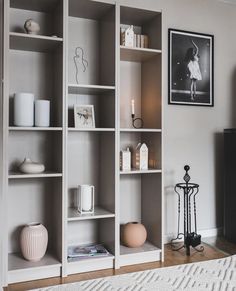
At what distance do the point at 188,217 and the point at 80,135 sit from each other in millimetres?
1366

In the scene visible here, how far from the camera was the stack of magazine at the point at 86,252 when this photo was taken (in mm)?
2557

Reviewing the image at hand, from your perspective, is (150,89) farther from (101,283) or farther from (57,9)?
(101,283)

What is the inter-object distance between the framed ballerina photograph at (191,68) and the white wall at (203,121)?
0.07 m

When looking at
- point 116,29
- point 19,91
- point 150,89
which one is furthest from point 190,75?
Result: point 19,91

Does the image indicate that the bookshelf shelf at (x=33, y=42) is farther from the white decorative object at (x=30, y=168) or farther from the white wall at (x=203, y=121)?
the white wall at (x=203, y=121)

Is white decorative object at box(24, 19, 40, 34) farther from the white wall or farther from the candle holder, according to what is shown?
the candle holder

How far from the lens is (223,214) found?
3.52 m

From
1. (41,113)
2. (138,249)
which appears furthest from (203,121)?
(41,113)

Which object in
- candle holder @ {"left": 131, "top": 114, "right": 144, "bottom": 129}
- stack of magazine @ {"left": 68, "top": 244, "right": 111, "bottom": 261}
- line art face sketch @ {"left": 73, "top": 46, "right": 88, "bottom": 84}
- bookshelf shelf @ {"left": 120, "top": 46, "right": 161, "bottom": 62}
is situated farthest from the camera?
candle holder @ {"left": 131, "top": 114, "right": 144, "bottom": 129}

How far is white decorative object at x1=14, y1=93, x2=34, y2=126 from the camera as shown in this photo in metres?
2.38

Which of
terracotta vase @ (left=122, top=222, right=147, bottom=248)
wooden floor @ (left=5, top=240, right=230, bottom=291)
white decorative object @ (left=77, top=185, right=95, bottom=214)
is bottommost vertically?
wooden floor @ (left=5, top=240, right=230, bottom=291)

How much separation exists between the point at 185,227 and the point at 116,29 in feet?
6.33

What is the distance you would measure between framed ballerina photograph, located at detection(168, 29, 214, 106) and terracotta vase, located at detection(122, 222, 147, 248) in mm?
1281

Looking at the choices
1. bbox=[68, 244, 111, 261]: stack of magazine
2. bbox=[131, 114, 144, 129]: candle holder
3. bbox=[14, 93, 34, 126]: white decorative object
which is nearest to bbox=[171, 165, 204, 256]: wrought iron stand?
bbox=[131, 114, 144, 129]: candle holder
